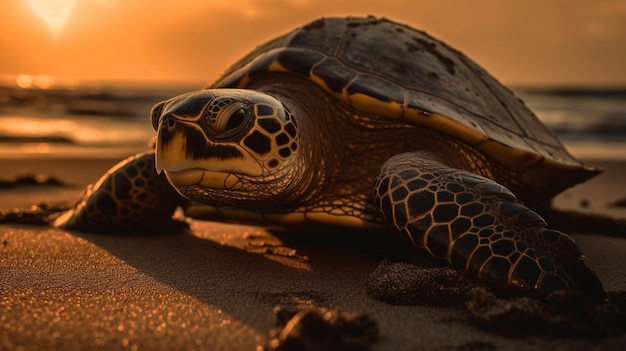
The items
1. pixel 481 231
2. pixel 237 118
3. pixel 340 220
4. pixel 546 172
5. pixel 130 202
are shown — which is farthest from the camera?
pixel 546 172

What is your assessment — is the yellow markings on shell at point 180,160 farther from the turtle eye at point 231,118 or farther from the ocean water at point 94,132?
the ocean water at point 94,132

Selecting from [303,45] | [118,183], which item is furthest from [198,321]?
[303,45]

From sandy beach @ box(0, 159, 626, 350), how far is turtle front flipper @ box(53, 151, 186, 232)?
0.34ft

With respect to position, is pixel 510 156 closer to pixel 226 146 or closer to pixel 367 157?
Answer: pixel 367 157

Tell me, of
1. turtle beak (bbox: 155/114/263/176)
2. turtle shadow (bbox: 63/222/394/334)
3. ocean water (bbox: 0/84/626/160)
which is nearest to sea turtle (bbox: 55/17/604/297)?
turtle beak (bbox: 155/114/263/176)

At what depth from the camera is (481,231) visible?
239 centimetres

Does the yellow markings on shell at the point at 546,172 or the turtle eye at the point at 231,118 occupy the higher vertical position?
the turtle eye at the point at 231,118

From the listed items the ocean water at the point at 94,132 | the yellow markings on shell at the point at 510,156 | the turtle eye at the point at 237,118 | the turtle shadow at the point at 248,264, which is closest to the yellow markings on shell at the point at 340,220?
the turtle shadow at the point at 248,264

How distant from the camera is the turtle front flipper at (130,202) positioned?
365cm

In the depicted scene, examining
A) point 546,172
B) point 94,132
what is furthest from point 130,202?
point 94,132

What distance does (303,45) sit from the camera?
3.77 meters

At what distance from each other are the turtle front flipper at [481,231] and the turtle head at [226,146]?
49 centimetres

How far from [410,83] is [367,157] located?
483 millimetres

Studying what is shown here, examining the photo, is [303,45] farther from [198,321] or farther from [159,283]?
[198,321]
